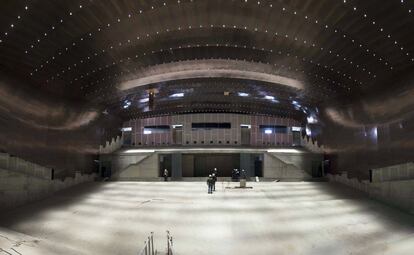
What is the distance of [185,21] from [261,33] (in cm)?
407

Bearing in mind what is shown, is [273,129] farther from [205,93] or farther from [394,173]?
[394,173]

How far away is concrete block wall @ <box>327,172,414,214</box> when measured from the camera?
15203mm

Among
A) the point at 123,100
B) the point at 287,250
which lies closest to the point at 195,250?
the point at 287,250

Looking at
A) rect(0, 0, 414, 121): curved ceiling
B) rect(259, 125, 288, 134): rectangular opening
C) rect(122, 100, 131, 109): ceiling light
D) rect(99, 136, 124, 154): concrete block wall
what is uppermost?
rect(0, 0, 414, 121): curved ceiling

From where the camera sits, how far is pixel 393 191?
16688 millimetres

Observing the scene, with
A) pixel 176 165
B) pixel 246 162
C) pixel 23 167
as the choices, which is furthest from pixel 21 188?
pixel 246 162

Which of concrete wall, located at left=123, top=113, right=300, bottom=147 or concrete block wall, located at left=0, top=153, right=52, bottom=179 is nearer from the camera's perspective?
concrete block wall, located at left=0, top=153, right=52, bottom=179

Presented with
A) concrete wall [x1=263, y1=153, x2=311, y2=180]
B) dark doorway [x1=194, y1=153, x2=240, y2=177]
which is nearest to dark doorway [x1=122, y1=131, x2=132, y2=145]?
dark doorway [x1=194, y1=153, x2=240, y2=177]

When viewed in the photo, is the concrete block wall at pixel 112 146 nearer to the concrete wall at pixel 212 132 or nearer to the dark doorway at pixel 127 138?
the dark doorway at pixel 127 138

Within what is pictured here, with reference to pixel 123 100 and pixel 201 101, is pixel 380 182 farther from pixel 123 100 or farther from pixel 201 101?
pixel 123 100

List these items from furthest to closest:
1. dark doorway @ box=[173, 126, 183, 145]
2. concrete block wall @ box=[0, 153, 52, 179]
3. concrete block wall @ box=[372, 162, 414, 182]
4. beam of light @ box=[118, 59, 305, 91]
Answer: dark doorway @ box=[173, 126, 183, 145], beam of light @ box=[118, 59, 305, 91], concrete block wall @ box=[0, 153, 52, 179], concrete block wall @ box=[372, 162, 414, 182]

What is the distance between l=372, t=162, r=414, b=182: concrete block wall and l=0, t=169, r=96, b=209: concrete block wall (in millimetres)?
18875

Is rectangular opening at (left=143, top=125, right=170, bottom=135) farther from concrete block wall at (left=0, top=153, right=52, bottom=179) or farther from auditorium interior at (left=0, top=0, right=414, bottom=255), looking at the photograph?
concrete block wall at (left=0, top=153, right=52, bottom=179)

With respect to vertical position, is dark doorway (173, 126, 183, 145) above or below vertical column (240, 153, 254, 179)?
A: above
